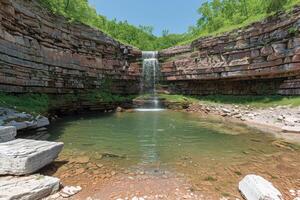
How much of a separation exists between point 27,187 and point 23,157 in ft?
2.18

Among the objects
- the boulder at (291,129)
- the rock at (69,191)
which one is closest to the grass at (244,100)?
the boulder at (291,129)

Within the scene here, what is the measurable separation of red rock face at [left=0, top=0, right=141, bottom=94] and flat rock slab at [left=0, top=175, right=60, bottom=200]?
7.10m

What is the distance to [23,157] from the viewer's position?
3.46 metres

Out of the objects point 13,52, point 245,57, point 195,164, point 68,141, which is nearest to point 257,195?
point 195,164

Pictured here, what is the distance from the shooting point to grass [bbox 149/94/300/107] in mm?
12164

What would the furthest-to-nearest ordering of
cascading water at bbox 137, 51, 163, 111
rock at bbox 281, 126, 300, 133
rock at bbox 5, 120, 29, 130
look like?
cascading water at bbox 137, 51, 163, 111, rock at bbox 281, 126, 300, 133, rock at bbox 5, 120, 29, 130

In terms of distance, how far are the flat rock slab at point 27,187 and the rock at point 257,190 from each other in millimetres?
3265

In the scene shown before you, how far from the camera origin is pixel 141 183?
381 centimetres

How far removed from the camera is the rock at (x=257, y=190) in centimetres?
288

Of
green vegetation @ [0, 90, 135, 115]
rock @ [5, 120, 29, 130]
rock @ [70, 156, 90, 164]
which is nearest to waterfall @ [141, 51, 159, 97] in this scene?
green vegetation @ [0, 90, 135, 115]

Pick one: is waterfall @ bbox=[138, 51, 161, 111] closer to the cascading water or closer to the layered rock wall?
the cascading water

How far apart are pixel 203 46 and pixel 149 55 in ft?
20.0

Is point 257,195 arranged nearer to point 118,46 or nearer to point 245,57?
point 245,57

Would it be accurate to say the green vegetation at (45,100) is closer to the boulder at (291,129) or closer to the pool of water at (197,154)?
the pool of water at (197,154)
